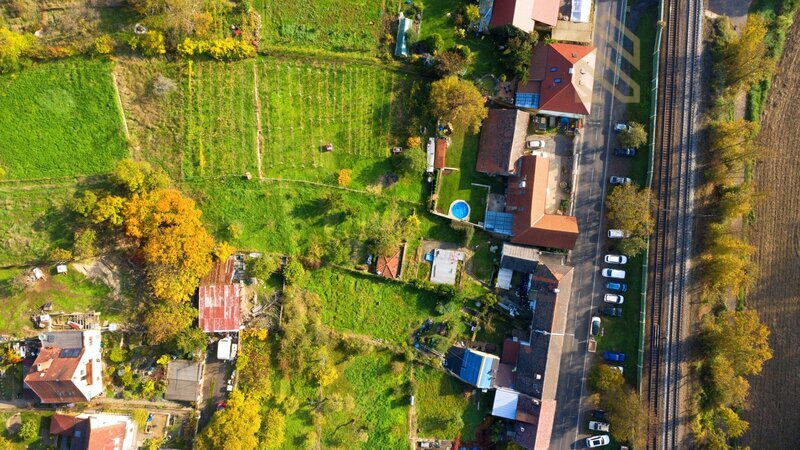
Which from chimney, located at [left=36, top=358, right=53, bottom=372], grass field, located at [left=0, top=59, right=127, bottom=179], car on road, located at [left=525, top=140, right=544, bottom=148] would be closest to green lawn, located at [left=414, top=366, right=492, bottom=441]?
car on road, located at [left=525, top=140, right=544, bottom=148]

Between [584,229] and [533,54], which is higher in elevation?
[533,54]

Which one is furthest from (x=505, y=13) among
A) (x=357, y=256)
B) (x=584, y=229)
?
(x=357, y=256)

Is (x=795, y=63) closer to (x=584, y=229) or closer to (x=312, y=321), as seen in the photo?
(x=584, y=229)

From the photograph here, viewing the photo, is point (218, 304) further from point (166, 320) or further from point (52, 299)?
point (52, 299)

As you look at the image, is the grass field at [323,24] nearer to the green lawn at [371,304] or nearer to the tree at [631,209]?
the green lawn at [371,304]

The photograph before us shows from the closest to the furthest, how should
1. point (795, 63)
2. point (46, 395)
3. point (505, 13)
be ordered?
1. point (46, 395)
2. point (505, 13)
3. point (795, 63)

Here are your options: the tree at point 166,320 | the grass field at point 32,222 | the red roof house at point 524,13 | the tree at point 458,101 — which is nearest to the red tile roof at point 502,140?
the tree at point 458,101
